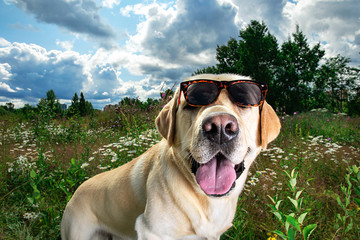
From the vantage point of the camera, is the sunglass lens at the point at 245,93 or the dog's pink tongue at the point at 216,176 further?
the sunglass lens at the point at 245,93

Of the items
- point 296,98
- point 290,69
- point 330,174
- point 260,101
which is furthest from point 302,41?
point 260,101

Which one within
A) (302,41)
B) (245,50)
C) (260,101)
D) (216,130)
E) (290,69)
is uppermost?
(302,41)

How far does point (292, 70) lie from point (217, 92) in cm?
2597

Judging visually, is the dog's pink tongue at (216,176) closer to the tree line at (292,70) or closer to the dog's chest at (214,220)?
the dog's chest at (214,220)

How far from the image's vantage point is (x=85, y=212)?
2178mm

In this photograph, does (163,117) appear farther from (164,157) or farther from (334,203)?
(334,203)

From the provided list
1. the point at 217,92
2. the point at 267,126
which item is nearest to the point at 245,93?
the point at 217,92

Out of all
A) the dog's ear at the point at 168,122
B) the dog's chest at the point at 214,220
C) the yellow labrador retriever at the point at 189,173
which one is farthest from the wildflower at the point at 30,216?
the dog's chest at the point at 214,220

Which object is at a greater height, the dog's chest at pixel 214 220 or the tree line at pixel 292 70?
the tree line at pixel 292 70

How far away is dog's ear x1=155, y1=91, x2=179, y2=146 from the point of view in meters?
1.84

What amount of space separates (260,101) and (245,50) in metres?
23.5

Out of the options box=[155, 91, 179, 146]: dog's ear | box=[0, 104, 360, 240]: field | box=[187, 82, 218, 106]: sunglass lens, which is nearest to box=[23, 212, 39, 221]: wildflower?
box=[0, 104, 360, 240]: field

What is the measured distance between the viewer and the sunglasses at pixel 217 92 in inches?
73.5

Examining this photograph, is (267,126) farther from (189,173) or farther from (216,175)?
(189,173)
